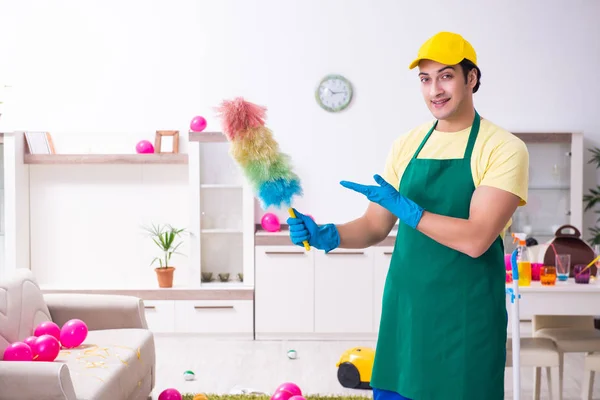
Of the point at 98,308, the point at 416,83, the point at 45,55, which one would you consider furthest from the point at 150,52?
the point at 98,308

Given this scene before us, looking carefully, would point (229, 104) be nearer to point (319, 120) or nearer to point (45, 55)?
point (319, 120)

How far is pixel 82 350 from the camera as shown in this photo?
3432mm

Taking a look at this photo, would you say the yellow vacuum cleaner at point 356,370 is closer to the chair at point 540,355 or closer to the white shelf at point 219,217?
the chair at point 540,355

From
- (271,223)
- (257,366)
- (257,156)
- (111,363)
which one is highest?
(257,156)

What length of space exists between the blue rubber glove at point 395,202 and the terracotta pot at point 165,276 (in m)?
3.78

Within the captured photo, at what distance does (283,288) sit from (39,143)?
2.20m

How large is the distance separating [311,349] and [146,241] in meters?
1.67

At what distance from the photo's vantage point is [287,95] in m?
5.77

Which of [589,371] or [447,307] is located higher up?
[447,307]

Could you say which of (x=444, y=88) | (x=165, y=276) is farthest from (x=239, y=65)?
(x=444, y=88)

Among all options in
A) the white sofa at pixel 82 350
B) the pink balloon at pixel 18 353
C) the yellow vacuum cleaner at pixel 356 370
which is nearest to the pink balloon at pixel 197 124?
the white sofa at pixel 82 350

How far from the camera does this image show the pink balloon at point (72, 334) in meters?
3.44

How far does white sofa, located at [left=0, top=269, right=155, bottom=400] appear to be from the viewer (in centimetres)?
269

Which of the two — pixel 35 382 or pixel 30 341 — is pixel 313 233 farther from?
pixel 30 341
